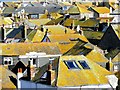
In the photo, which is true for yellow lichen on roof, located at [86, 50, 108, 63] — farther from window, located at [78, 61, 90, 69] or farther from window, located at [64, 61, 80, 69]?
window, located at [64, 61, 80, 69]

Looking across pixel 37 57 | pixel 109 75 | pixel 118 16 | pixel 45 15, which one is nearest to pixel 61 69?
pixel 109 75

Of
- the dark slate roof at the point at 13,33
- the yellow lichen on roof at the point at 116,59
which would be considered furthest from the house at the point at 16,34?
the yellow lichen on roof at the point at 116,59

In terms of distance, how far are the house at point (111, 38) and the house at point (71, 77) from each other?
2351 cm

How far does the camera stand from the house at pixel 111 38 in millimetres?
52438

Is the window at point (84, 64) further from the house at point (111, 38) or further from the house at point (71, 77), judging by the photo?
the house at point (111, 38)

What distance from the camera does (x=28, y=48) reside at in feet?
134

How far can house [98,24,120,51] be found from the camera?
172ft

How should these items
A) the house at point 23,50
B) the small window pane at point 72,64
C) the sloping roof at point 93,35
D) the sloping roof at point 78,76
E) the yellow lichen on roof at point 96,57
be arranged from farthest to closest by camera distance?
the sloping roof at point 93,35
the house at point 23,50
the yellow lichen on roof at point 96,57
the small window pane at point 72,64
the sloping roof at point 78,76

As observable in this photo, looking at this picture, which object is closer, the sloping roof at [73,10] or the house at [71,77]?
the house at [71,77]

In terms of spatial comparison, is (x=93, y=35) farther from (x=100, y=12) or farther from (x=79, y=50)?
(x=100, y=12)

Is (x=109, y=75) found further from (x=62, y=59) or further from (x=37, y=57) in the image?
(x=37, y=57)

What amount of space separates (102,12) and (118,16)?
17.4 m

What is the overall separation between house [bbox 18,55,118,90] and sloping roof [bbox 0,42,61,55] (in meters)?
11.3

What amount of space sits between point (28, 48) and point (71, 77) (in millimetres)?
14033
